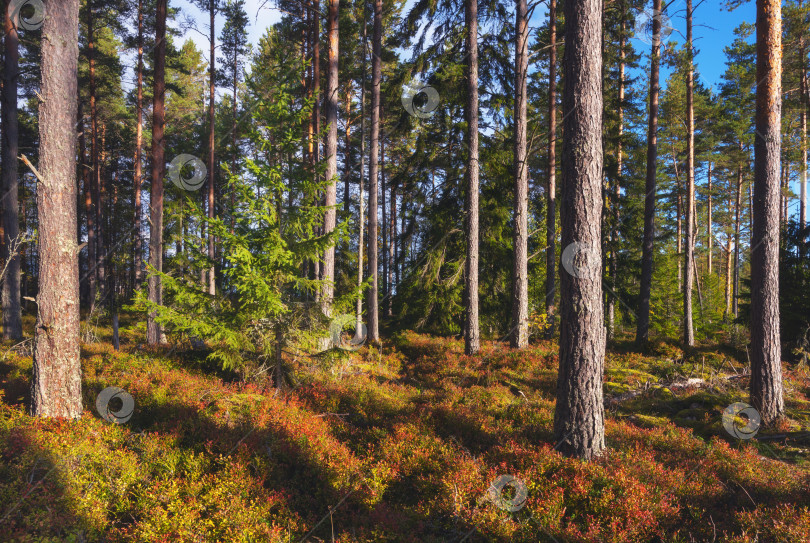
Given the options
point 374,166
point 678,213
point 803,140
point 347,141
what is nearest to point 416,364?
point 374,166

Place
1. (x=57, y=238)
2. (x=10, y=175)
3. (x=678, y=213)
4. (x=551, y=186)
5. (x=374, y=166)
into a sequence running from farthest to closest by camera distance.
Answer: (x=678, y=213) → (x=551, y=186) → (x=374, y=166) → (x=10, y=175) → (x=57, y=238)

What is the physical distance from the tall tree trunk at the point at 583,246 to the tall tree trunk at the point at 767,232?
14.8 feet

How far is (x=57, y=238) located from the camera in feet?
21.2

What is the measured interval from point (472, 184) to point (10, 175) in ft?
52.2

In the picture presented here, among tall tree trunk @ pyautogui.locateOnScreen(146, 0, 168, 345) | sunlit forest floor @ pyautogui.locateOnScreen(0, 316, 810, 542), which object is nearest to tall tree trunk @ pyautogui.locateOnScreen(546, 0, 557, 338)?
sunlit forest floor @ pyautogui.locateOnScreen(0, 316, 810, 542)

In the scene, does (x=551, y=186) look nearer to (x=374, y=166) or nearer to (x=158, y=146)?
(x=374, y=166)

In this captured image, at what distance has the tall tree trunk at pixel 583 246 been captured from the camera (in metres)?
5.31

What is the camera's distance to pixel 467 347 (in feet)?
42.5

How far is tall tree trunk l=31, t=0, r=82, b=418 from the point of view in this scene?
6.38 metres

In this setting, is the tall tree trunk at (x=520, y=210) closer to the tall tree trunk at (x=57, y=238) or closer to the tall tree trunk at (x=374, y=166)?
the tall tree trunk at (x=374, y=166)

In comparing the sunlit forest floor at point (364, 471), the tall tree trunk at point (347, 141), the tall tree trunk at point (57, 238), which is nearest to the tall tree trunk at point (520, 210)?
the sunlit forest floor at point (364, 471)

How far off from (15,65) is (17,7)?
5.74 feet

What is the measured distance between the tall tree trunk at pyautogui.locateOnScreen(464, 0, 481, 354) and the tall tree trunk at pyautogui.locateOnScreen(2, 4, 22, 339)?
14.3 meters

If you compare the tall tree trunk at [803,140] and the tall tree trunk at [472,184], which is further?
the tall tree trunk at [803,140]
